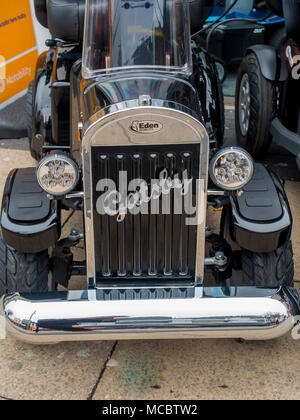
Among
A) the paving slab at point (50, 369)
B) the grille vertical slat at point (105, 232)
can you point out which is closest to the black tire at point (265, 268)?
the grille vertical slat at point (105, 232)

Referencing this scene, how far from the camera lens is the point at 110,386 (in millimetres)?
2711

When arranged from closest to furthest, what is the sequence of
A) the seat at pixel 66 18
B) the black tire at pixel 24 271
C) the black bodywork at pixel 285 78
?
the black tire at pixel 24 271, the seat at pixel 66 18, the black bodywork at pixel 285 78

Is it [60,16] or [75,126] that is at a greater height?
[60,16]

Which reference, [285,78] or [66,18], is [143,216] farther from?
[285,78]

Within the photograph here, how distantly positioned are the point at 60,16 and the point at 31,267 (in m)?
Answer: 1.63

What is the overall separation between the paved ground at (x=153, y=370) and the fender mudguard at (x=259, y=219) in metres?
0.62

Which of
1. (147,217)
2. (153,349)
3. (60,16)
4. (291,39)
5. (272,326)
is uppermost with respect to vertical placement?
(60,16)

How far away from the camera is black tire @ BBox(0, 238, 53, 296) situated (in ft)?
9.23

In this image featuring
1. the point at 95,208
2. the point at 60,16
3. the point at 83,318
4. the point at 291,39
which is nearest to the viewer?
the point at 83,318

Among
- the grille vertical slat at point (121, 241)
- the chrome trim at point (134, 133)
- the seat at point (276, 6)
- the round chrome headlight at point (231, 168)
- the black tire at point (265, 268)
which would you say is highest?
the seat at point (276, 6)

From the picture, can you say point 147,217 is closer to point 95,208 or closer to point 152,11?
point 95,208

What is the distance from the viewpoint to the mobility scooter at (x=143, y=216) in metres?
2.45

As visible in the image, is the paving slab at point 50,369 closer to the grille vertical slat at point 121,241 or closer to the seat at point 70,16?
the grille vertical slat at point 121,241
